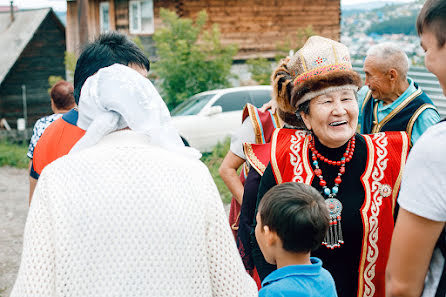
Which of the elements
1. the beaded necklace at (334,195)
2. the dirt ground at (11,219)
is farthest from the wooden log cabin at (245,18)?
the beaded necklace at (334,195)

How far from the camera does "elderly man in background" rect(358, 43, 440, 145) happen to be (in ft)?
11.9

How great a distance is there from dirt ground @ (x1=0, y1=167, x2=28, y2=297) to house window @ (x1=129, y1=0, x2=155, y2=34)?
8841 millimetres

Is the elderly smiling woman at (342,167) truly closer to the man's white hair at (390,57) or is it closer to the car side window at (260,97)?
the man's white hair at (390,57)

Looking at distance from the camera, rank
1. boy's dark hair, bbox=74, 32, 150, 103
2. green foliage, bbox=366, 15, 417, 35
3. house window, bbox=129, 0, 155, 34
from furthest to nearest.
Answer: green foliage, bbox=366, 15, 417, 35
house window, bbox=129, 0, 155, 34
boy's dark hair, bbox=74, 32, 150, 103

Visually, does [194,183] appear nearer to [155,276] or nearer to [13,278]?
[155,276]

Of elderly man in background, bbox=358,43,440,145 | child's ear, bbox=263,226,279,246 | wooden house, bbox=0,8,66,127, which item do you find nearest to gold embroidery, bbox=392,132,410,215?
child's ear, bbox=263,226,279,246

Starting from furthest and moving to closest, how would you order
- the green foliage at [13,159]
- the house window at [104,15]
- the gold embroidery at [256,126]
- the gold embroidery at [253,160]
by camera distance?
the house window at [104,15]
the green foliage at [13,159]
the gold embroidery at [256,126]
the gold embroidery at [253,160]

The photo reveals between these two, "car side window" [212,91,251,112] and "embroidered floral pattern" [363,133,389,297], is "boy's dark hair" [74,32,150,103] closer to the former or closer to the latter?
"embroidered floral pattern" [363,133,389,297]

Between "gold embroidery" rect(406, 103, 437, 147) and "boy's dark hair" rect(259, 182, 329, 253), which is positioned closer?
"boy's dark hair" rect(259, 182, 329, 253)

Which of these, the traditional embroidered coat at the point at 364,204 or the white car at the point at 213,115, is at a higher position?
the traditional embroidered coat at the point at 364,204

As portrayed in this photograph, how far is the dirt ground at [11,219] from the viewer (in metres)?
5.54

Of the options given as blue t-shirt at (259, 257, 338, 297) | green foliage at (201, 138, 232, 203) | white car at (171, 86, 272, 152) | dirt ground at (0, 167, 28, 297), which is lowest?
dirt ground at (0, 167, 28, 297)

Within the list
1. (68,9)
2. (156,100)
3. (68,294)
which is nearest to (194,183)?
(156,100)

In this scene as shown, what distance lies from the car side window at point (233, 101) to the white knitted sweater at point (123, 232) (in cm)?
972
